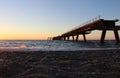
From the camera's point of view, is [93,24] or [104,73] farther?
[93,24]

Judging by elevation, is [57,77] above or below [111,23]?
below

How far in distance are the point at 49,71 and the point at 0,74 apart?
1.63 metres

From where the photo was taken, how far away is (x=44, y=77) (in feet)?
25.5

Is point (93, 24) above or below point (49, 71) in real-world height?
above

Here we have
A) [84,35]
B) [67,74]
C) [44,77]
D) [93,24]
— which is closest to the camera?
[44,77]

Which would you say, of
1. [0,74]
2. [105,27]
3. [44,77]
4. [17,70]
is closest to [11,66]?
[17,70]

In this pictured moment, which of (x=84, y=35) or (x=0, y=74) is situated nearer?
(x=0, y=74)

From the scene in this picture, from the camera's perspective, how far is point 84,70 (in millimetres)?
9180

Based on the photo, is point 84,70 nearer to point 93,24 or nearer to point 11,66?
point 11,66

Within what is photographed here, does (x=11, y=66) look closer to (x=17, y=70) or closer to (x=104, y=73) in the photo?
(x=17, y=70)

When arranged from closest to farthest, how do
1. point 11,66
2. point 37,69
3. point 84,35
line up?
point 37,69, point 11,66, point 84,35

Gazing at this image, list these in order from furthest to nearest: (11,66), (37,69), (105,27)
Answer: (105,27) → (11,66) → (37,69)

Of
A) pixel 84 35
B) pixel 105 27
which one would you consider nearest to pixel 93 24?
pixel 105 27

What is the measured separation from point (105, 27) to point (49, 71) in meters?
32.4
